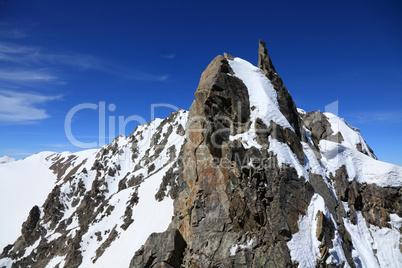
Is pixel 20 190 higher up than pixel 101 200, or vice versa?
pixel 20 190

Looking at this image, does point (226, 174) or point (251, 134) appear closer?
point (226, 174)

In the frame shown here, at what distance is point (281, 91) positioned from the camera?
31.8m

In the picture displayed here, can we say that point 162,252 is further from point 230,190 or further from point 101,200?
point 101,200

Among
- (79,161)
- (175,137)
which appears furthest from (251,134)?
(79,161)

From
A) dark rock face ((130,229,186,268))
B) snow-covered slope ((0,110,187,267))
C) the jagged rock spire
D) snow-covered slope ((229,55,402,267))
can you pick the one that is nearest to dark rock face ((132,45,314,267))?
dark rock face ((130,229,186,268))

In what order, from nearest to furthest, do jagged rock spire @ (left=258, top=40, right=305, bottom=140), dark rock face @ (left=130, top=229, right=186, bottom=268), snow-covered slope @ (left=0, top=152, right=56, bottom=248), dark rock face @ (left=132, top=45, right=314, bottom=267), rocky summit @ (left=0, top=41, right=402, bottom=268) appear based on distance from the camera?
1. dark rock face @ (left=132, top=45, right=314, bottom=267)
2. rocky summit @ (left=0, top=41, right=402, bottom=268)
3. dark rock face @ (left=130, top=229, right=186, bottom=268)
4. jagged rock spire @ (left=258, top=40, right=305, bottom=140)
5. snow-covered slope @ (left=0, top=152, right=56, bottom=248)

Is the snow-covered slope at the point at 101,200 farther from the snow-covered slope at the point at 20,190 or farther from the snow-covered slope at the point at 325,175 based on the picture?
the snow-covered slope at the point at 325,175

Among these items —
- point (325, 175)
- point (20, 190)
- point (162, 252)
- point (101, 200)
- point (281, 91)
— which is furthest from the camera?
point (20, 190)

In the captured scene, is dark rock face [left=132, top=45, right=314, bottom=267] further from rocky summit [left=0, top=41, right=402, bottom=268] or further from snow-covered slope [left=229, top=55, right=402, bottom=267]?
snow-covered slope [left=229, top=55, right=402, bottom=267]

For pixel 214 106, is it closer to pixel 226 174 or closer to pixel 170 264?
pixel 226 174

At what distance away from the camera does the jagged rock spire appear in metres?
29.9

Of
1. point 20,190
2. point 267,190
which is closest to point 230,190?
point 267,190

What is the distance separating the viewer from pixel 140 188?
68125 millimetres

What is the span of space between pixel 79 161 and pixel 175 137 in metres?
97.9
